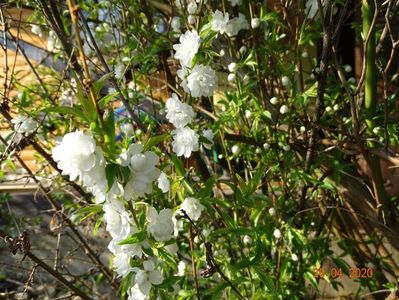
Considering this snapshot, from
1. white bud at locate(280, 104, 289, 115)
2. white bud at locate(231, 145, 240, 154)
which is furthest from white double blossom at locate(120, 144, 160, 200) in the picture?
white bud at locate(231, 145, 240, 154)

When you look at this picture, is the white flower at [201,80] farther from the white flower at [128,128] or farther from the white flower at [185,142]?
the white flower at [128,128]

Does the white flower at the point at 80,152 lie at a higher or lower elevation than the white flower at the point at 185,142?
lower

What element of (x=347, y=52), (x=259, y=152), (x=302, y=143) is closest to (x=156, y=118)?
(x=259, y=152)

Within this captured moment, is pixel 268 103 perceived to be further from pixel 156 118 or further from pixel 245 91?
pixel 156 118

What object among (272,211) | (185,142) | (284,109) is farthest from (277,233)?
(185,142)

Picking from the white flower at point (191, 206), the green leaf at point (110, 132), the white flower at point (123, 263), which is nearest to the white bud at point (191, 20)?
the white flower at point (191, 206)

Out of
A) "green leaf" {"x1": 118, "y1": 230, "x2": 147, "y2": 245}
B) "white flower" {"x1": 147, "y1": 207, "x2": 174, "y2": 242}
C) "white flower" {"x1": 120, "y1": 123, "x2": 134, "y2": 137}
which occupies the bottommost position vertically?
"green leaf" {"x1": 118, "y1": 230, "x2": 147, "y2": 245}

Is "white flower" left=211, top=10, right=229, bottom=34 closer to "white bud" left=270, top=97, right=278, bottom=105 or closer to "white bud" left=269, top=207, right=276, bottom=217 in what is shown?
"white bud" left=270, top=97, right=278, bottom=105
